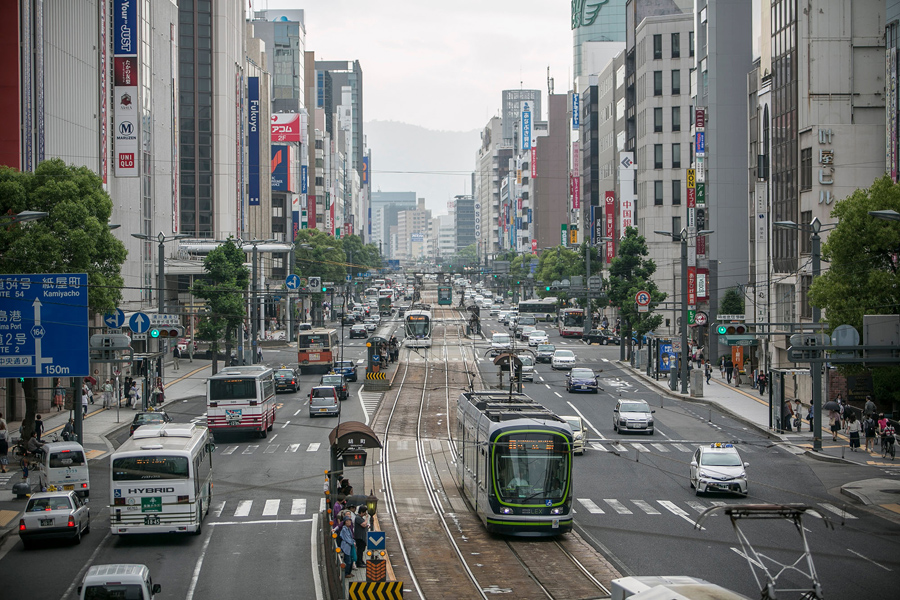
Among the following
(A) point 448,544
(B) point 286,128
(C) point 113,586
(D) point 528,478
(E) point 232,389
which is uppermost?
(B) point 286,128

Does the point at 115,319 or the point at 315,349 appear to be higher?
the point at 115,319

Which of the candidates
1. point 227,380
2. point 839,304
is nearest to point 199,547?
point 227,380

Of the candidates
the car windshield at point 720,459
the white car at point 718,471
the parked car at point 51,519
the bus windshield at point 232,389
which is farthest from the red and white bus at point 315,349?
the parked car at point 51,519

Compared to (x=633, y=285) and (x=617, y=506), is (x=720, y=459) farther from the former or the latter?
(x=633, y=285)

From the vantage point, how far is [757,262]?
66.0 metres

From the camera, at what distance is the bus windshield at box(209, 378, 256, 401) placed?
141ft

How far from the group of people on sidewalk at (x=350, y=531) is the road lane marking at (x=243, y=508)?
5386 millimetres

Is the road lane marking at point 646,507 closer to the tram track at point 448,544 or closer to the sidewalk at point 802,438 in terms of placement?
the tram track at point 448,544

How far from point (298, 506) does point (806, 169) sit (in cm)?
3850

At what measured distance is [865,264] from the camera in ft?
121

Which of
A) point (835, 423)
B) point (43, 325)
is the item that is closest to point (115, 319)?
point (43, 325)

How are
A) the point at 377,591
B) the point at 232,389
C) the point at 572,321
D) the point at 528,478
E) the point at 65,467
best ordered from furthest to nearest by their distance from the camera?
the point at 572,321, the point at 232,389, the point at 65,467, the point at 528,478, the point at 377,591

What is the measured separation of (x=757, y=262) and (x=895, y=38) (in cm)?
2150

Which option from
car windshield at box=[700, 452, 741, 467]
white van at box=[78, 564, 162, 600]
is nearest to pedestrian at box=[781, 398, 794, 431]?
car windshield at box=[700, 452, 741, 467]
